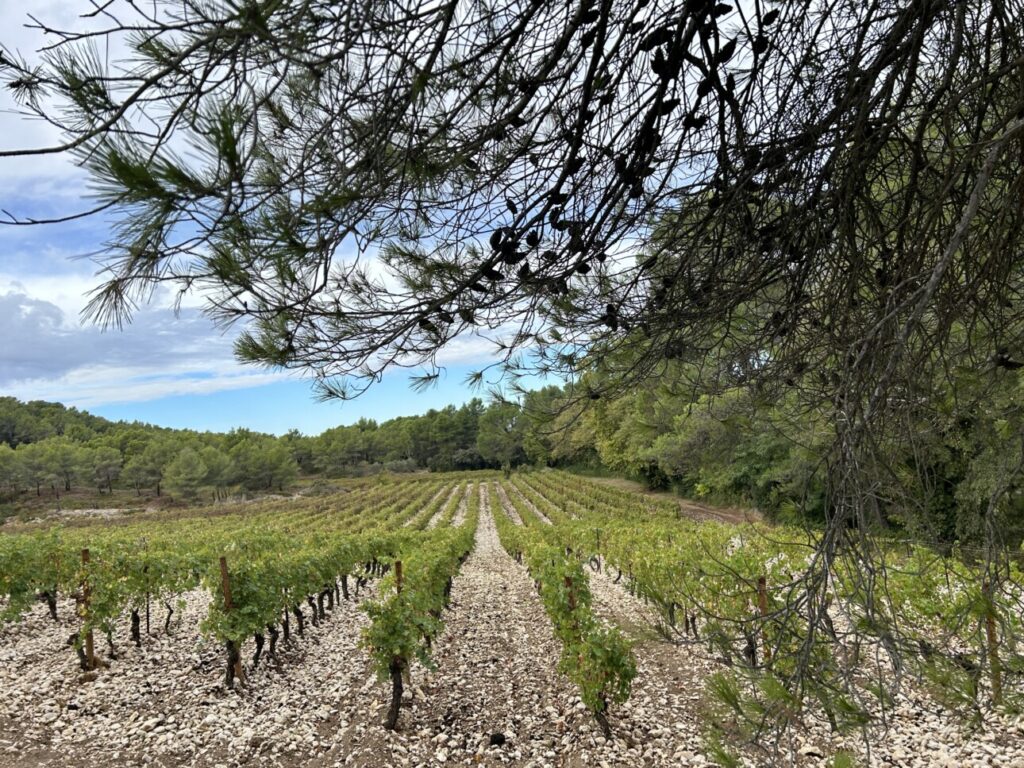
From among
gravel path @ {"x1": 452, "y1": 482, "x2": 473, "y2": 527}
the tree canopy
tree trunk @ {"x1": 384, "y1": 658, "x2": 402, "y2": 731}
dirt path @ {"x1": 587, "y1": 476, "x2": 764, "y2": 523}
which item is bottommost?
gravel path @ {"x1": 452, "y1": 482, "x2": 473, "y2": 527}

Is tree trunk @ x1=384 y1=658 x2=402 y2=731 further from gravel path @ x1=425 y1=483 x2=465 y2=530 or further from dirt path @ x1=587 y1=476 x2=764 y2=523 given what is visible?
gravel path @ x1=425 y1=483 x2=465 y2=530

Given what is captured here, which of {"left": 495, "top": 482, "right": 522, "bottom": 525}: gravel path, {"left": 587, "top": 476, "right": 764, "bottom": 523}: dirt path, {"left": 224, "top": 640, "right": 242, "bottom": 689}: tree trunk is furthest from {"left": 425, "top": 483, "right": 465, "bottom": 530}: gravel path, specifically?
{"left": 224, "top": 640, "right": 242, "bottom": 689}: tree trunk

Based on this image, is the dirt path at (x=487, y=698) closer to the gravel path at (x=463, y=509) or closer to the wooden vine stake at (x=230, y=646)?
the wooden vine stake at (x=230, y=646)

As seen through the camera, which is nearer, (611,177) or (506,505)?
(611,177)

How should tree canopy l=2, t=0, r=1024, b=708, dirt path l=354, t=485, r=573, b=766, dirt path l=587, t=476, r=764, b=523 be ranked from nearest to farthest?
tree canopy l=2, t=0, r=1024, b=708
dirt path l=354, t=485, r=573, b=766
dirt path l=587, t=476, r=764, b=523

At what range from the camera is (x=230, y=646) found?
5801mm

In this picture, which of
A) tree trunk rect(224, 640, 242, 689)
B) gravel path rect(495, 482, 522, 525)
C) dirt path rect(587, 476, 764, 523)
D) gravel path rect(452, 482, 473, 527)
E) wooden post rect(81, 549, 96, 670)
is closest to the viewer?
tree trunk rect(224, 640, 242, 689)

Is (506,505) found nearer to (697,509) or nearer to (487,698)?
(697,509)

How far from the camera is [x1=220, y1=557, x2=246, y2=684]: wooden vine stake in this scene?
576 centimetres

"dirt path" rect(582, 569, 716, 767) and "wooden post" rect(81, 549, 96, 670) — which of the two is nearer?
"dirt path" rect(582, 569, 716, 767)

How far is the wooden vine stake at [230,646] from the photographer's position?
18.9ft

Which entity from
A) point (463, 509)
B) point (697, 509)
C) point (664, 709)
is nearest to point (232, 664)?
point (664, 709)

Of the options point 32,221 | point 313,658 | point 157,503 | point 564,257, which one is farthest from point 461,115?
point 157,503

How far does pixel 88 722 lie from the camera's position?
4.83 m
